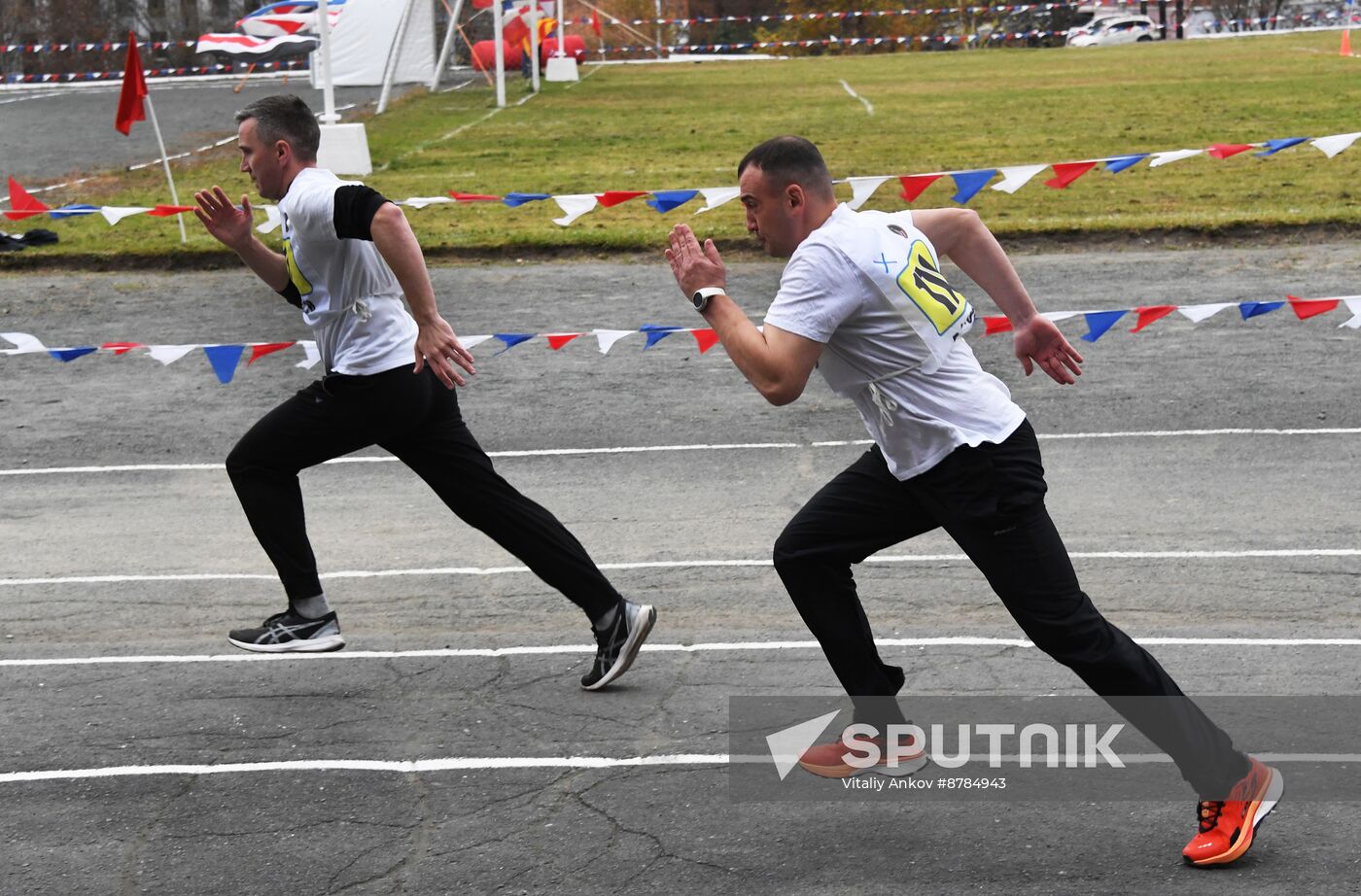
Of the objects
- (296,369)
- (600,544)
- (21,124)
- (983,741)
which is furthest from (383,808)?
(21,124)

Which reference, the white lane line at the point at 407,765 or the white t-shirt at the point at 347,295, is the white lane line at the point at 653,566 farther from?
the white lane line at the point at 407,765


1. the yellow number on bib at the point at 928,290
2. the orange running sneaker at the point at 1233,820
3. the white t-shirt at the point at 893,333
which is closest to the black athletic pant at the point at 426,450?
the white t-shirt at the point at 893,333

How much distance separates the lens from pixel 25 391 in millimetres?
12133

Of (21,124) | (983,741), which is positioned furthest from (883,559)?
(21,124)

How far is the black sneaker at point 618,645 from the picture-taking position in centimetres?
607

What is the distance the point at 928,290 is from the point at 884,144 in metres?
21.2

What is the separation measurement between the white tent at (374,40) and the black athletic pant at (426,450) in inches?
1317

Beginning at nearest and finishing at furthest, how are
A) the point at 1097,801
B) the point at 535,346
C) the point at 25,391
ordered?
1. the point at 1097,801
2. the point at 25,391
3. the point at 535,346

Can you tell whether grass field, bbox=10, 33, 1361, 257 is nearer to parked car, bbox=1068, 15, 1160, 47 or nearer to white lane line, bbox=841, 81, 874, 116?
white lane line, bbox=841, 81, 874, 116

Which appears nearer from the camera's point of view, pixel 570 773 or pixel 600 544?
pixel 570 773

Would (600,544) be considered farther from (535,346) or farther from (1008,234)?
(1008,234)

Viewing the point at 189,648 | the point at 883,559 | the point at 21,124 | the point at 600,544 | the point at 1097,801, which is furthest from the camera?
the point at 21,124

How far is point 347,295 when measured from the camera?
6141 millimetres

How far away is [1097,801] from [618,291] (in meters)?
10.6
